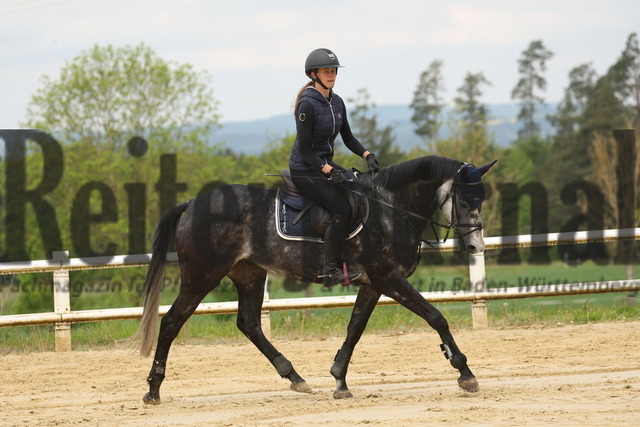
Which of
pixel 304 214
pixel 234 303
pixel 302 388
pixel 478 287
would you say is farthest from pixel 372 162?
pixel 478 287

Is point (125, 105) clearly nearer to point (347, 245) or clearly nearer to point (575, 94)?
point (347, 245)

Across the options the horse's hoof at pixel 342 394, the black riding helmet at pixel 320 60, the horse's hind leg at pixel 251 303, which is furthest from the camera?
the horse's hind leg at pixel 251 303

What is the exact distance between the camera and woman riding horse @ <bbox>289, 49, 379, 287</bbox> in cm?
754

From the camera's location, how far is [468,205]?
753 centimetres

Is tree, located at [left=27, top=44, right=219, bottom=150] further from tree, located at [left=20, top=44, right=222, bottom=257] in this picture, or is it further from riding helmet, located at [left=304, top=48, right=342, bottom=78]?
riding helmet, located at [left=304, top=48, right=342, bottom=78]

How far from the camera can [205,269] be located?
8008mm

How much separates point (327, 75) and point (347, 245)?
1.50 metres

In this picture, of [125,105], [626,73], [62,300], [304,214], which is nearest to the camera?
[304,214]

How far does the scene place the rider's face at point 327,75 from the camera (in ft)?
24.9

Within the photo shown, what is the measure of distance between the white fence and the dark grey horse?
3001 mm

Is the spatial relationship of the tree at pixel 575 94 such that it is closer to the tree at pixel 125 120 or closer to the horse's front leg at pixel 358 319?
the tree at pixel 125 120

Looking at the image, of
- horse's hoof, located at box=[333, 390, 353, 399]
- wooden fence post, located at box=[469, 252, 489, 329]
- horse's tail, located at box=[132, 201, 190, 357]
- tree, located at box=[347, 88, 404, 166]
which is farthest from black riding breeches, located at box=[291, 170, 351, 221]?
tree, located at box=[347, 88, 404, 166]

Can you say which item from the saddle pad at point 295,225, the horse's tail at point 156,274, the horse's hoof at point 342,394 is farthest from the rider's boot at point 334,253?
the horse's tail at point 156,274

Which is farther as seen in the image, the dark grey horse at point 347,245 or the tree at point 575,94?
the tree at point 575,94
